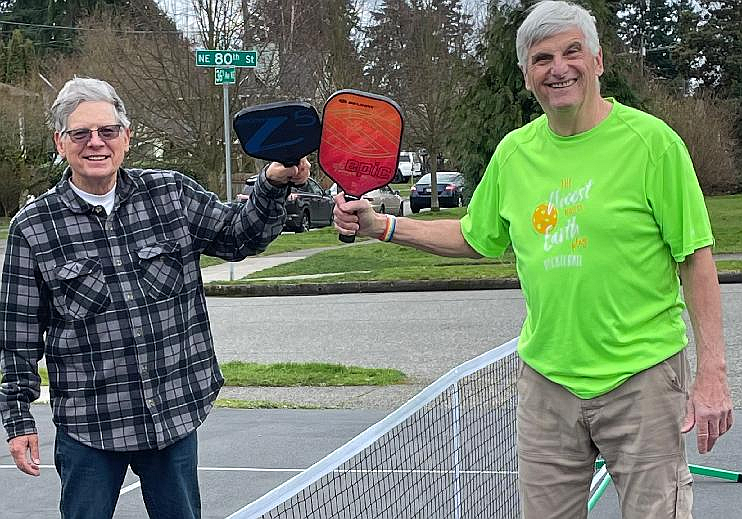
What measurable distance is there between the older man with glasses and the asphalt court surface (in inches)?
115

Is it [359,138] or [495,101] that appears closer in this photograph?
[359,138]

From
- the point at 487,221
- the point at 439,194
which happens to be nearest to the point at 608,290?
the point at 487,221

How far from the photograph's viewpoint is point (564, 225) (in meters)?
3.45

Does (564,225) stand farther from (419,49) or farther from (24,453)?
(419,49)

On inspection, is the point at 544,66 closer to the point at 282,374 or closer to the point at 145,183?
the point at 145,183

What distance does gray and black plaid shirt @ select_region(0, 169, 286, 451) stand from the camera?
11.9 ft

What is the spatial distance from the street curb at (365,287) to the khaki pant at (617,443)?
1375cm

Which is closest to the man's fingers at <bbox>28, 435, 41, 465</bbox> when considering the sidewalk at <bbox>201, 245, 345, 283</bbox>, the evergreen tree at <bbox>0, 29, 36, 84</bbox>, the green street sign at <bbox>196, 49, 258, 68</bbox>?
the green street sign at <bbox>196, 49, 258, 68</bbox>

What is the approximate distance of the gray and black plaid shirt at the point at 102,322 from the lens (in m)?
3.62

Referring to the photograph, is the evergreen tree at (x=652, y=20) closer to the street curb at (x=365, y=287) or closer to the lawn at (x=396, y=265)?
the lawn at (x=396, y=265)

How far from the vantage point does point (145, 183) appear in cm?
383

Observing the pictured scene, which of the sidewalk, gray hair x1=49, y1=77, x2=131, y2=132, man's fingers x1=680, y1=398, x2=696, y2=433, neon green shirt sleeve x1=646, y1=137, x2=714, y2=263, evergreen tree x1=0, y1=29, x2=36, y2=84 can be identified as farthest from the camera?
evergreen tree x1=0, y1=29, x2=36, y2=84

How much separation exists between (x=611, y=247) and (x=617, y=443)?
611mm

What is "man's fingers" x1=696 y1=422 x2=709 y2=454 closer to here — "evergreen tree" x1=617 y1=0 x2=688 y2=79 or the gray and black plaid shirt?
the gray and black plaid shirt
